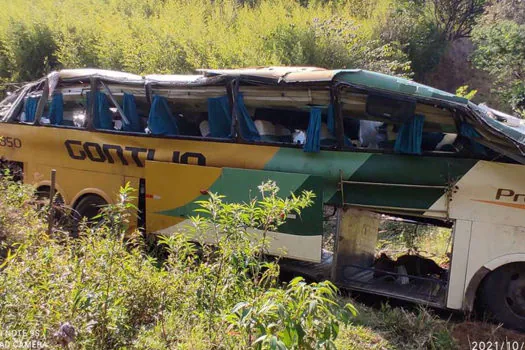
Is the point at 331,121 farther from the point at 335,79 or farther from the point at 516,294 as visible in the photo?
the point at 516,294

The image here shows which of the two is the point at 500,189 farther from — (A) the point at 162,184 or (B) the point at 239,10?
(B) the point at 239,10

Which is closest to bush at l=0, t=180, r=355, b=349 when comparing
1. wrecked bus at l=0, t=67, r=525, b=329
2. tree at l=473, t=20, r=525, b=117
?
wrecked bus at l=0, t=67, r=525, b=329

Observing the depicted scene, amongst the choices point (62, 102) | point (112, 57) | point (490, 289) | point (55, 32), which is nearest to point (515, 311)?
point (490, 289)

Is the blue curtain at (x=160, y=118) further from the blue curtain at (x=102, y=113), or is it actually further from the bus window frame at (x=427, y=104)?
the bus window frame at (x=427, y=104)

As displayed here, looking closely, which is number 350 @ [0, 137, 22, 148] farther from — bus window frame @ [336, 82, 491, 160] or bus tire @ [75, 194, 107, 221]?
bus window frame @ [336, 82, 491, 160]

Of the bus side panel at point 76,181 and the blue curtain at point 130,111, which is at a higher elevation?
the blue curtain at point 130,111

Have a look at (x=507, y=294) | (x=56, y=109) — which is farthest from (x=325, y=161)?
(x=56, y=109)

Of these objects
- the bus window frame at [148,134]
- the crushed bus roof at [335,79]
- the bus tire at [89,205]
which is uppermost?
the crushed bus roof at [335,79]

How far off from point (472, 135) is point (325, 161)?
1.52 metres

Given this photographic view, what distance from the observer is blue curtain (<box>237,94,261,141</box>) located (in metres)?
6.01

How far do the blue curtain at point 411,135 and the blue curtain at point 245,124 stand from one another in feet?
5.58

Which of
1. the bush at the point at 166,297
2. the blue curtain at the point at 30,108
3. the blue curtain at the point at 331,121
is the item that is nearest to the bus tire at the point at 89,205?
the blue curtain at the point at 30,108

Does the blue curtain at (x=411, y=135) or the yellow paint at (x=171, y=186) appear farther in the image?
the yellow paint at (x=171, y=186)
